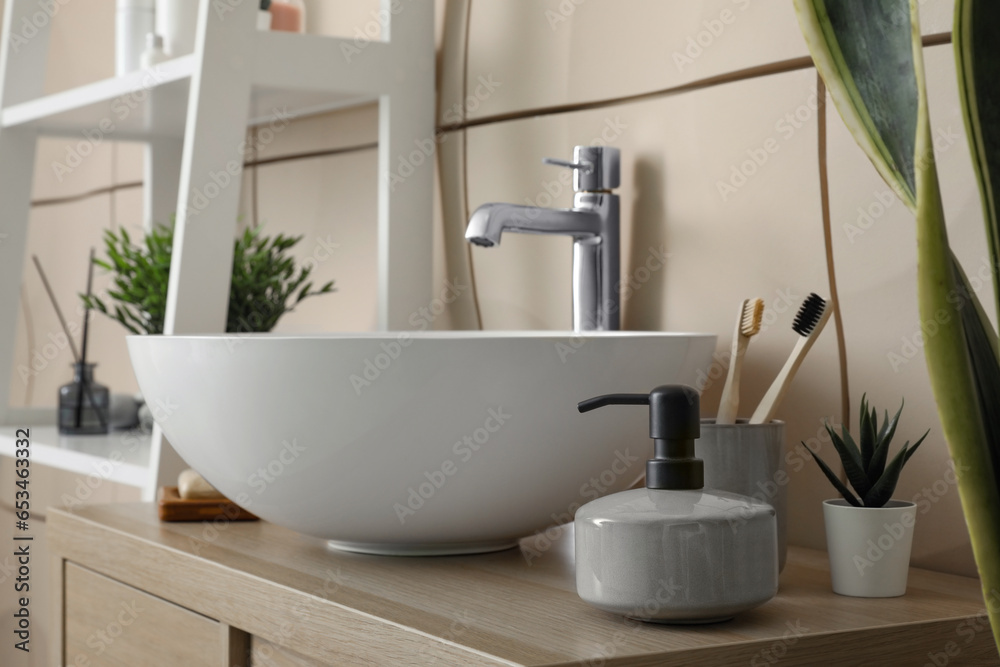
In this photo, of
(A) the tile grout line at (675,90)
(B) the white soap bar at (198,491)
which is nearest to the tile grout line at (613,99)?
(A) the tile grout line at (675,90)

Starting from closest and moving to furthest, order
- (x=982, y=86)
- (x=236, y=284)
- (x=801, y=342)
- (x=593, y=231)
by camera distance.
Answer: (x=982, y=86) < (x=801, y=342) < (x=593, y=231) < (x=236, y=284)

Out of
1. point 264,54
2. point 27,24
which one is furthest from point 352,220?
point 27,24

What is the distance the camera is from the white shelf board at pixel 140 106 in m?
1.17

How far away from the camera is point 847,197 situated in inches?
32.5

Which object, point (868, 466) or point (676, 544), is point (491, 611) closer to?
point (676, 544)

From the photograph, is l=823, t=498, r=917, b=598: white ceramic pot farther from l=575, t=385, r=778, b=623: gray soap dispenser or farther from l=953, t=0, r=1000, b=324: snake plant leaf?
l=953, t=0, r=1000, b=324: snake plant leaf

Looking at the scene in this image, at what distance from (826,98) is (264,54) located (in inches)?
22.5

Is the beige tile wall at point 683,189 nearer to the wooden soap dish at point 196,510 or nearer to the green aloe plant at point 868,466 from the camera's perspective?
the green aloe plant at point 868,466

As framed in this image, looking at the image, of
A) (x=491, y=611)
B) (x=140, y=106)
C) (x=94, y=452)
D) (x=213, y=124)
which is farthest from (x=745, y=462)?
(x=140, y=106)

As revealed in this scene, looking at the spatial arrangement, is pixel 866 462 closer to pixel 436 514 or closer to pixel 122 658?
pixel 436 514

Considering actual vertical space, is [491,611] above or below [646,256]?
below

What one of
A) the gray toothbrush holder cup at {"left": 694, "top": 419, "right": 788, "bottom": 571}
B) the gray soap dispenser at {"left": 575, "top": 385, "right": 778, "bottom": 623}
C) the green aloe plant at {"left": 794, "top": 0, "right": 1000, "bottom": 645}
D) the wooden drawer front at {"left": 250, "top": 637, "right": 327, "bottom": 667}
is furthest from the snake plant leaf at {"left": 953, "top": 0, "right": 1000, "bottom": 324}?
the wooden drawer front at {"left": 250, "top": 637, "right": 327, "bottom": 667}

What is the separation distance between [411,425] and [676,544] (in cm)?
20

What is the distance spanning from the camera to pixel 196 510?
0.90m
